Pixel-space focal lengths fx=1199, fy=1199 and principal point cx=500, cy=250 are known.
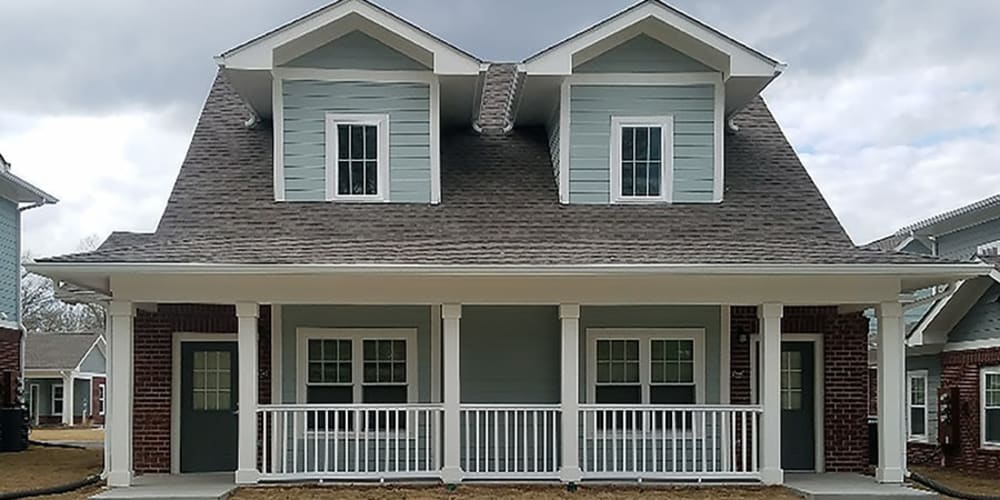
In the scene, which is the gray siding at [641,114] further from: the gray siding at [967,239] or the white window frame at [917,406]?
the gray siding at [967,239]

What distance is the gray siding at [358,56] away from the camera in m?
15.4

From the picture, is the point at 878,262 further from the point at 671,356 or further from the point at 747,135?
the point at 747,135

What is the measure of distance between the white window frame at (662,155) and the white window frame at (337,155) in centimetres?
291

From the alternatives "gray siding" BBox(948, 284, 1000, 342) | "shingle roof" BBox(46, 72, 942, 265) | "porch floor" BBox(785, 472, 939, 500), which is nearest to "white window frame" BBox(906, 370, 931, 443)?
"gray siding" BBox(948, 284, 1000, 342)

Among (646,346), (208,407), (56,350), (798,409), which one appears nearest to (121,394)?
(208,407)

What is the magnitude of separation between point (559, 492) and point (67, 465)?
8806mm

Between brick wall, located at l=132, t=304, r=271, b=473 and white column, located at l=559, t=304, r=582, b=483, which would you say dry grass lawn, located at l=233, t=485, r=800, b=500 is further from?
brick wall, located at l=132, t=304, r=271, b=473

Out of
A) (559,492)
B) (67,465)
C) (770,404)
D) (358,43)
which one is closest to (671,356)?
(770,404)

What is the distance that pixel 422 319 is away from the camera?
1518 cm

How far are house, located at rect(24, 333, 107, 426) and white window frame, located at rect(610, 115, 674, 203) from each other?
108 feet

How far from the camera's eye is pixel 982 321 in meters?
18.1

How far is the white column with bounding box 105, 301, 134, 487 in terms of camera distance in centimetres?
1344

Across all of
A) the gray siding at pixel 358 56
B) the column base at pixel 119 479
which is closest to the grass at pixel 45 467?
the column base at pixel 119 479

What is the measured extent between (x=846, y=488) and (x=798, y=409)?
2262mm
